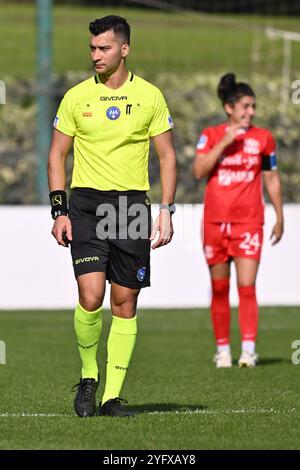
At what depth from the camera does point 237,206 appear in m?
10.7

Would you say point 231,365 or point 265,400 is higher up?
point 265,400

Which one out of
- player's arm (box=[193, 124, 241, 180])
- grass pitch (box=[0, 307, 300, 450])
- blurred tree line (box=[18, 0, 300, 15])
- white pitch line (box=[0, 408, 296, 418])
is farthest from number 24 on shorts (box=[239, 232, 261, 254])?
blurred tree line (box=[18, 0, 300, 15])

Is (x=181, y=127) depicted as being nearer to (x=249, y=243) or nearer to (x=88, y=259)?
(x=249, y=243)

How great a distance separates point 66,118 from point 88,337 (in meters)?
1.23

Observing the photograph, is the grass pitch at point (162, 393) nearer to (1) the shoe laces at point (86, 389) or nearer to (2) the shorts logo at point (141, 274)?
(1) the shoe laces at point (86, 389)

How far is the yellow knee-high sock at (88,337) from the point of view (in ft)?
24.1

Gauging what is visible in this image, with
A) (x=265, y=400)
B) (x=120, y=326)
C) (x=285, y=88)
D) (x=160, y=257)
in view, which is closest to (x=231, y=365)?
(x=265, y=400)

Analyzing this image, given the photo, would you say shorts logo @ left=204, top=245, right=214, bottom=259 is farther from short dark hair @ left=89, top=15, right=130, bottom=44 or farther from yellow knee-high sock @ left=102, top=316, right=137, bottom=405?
short dark hair @ left=89, top=15, right=130, bottom=44

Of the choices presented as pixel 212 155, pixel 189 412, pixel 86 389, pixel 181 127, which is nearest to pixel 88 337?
pixel 86 389

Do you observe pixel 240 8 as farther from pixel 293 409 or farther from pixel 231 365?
pixel 293 409

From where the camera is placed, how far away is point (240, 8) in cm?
3412

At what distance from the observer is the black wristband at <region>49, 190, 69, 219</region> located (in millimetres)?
7312

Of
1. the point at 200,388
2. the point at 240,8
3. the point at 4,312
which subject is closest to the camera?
the point at 200,388

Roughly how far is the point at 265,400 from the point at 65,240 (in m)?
1.81
